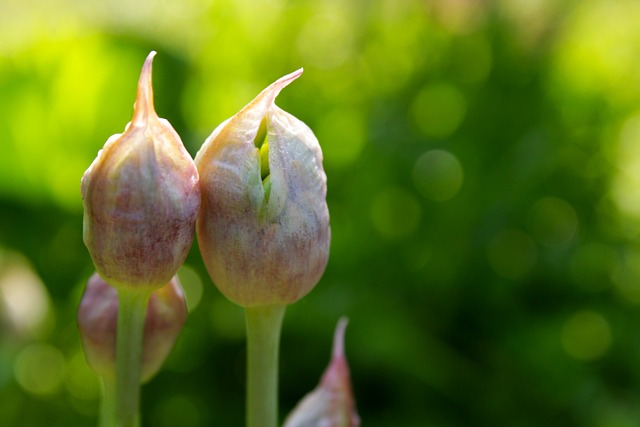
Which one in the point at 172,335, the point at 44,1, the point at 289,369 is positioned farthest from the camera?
the point at 44,1

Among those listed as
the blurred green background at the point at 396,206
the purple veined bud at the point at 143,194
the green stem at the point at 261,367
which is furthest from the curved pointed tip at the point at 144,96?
the blurred green background at the point at 396,206

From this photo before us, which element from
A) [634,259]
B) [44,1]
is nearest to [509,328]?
[634,259]

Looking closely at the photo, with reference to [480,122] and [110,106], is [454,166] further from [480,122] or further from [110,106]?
[110,106]

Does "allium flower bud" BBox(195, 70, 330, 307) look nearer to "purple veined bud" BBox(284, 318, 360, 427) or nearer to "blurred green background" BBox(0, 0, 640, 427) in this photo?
"purple veined bud" BBox(284, 318, 360, 427)

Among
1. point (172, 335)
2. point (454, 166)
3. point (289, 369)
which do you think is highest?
point (172, 335)

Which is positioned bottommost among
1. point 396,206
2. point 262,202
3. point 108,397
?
point 396,206

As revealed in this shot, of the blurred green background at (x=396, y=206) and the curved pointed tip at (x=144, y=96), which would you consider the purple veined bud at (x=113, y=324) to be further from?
the blurred green background at (x=396, y=206)

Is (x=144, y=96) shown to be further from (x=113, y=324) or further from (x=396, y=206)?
(x=396, y=206)

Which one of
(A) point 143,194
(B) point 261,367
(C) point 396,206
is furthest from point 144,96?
(C) point 396,206
